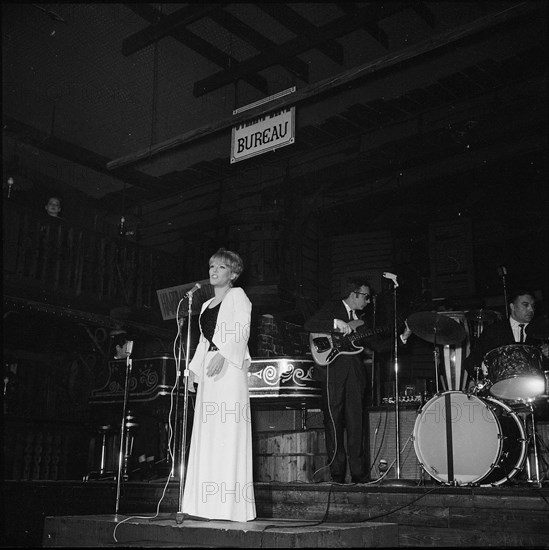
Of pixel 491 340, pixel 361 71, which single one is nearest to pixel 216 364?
pixel 491 340

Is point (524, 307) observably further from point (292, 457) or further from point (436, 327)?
point (292, 457)

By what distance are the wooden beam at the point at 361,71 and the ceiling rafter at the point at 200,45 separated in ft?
2.70

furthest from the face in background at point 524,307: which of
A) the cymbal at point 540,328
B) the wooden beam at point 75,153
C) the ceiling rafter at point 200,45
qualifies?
the wooden beam at point 75,153

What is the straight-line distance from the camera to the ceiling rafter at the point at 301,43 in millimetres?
7527

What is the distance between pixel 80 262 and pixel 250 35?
4.61 metres

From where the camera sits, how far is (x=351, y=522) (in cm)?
488

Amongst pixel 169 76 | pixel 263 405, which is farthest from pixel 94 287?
pixel 263 405

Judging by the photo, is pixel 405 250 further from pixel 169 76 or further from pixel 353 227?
pixel 169 76

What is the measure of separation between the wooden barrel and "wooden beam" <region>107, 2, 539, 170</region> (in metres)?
4.20

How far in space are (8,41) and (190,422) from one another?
225 inches

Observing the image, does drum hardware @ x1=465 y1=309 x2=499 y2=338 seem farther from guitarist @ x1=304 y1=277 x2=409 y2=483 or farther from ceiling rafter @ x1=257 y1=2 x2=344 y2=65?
ceiling rafter @ x1=257 y1=2 x2=344 y2=65

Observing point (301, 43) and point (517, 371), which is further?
point (301, 43)

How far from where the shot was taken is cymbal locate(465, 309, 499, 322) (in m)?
7.08

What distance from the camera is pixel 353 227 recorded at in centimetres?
1089
